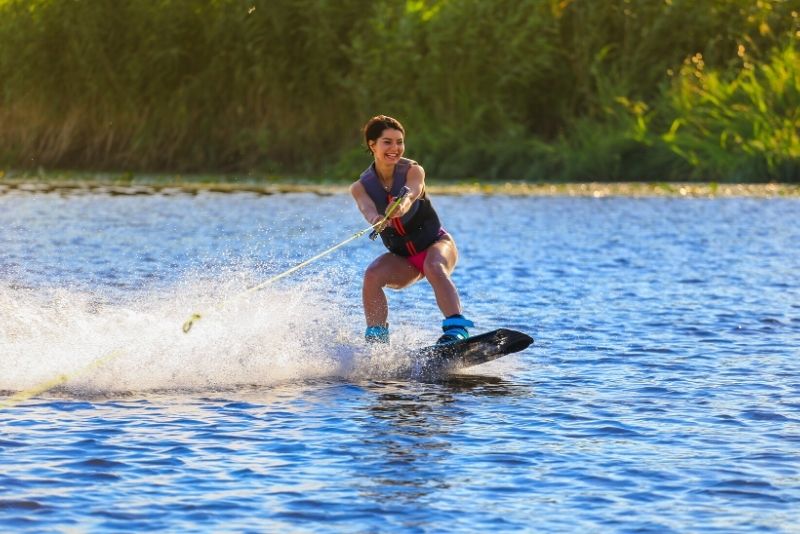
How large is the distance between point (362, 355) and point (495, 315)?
3.15m

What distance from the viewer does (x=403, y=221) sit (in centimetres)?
968

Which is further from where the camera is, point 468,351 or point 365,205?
point 365,205

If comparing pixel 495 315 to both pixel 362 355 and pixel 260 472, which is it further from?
pixel 260 472

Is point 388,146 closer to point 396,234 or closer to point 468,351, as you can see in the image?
point 396,234

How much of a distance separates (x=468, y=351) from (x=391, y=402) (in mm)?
914

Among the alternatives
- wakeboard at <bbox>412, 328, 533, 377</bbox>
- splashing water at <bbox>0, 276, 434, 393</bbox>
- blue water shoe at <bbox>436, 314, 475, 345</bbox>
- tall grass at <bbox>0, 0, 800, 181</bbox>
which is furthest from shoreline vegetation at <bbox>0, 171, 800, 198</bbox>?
wakeboard at <bbox>412, 328, 533, 377</bbox>

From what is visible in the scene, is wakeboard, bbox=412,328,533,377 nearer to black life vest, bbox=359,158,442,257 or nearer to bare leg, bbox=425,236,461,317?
bare leg, bbox=425,236,461,317

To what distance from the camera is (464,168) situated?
2831 centimetres

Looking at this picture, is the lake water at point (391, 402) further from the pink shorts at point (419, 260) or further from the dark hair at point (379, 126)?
the dark hair at point (379, 126)

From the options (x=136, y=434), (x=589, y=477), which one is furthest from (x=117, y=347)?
(x=589, y=477)

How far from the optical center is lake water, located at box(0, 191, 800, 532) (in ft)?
20.6

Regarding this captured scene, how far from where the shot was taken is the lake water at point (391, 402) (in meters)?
6.28

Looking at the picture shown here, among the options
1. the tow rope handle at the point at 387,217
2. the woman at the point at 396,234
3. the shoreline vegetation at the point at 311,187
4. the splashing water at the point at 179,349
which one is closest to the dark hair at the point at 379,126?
the woman at the point at 396,234

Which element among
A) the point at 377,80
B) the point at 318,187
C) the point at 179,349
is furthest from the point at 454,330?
the point at 377,80
